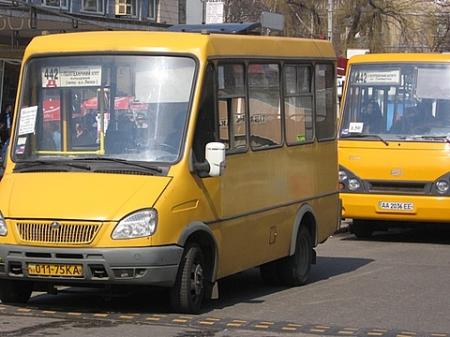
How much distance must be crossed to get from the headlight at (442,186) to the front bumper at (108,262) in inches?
307

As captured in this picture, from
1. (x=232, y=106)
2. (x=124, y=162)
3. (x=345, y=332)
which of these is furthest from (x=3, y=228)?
(x=345, y=332)

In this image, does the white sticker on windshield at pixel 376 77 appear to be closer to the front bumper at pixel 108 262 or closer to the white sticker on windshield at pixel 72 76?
the white sticker on windshield at pixel 72 76

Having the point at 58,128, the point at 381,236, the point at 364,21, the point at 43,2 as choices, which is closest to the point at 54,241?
the point at 58,128

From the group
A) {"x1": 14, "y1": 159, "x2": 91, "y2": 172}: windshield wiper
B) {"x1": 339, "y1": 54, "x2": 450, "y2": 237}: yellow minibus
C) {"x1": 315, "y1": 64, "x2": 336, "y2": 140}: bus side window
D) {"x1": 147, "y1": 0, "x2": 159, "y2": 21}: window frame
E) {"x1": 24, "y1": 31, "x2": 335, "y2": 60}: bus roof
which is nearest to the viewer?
{"x1": 14, "y1": 159, "x2": 91, "y2": 172}: windshield wiper

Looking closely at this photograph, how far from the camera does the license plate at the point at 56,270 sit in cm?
922

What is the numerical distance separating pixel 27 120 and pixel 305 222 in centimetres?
351

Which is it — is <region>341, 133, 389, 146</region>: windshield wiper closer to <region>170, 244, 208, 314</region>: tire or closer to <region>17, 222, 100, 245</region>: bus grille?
<region>170, 244, 208, 314</region>: tire

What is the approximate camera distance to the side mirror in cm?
970

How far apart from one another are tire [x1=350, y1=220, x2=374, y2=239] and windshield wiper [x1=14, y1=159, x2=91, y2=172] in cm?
886

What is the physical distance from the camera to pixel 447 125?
1673 centimetres

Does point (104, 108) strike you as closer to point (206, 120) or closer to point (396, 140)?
point (206, 120)

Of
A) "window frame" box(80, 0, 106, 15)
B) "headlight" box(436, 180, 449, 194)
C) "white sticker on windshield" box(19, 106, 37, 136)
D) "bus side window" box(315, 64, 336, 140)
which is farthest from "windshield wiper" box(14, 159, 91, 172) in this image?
"window frame" box(80, 0, 106, 15)

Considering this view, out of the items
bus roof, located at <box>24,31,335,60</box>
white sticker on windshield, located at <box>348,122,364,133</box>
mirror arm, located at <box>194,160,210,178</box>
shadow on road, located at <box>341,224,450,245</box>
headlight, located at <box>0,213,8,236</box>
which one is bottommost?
shadow on road, located at <box>341,224,450,245</box>

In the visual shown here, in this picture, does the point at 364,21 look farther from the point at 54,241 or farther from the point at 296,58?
the point at 54,241
